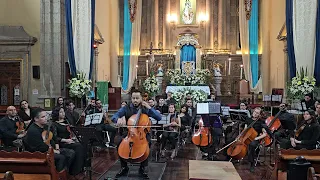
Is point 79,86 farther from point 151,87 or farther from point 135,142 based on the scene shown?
point 151,87

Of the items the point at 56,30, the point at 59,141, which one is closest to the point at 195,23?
the point at 56,30

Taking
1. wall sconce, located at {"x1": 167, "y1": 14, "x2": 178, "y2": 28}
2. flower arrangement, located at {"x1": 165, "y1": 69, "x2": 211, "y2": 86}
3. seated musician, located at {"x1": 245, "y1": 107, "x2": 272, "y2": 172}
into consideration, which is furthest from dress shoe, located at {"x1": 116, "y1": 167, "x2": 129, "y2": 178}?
wall sconce, located at {"x1": 167, "y1": 14, "x2": 178, "y2": 28}

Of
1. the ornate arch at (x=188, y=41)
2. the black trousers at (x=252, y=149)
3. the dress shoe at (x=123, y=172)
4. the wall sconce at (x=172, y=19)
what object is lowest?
the dress shoe at (x=123, y=172)

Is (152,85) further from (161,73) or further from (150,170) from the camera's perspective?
(150,170)

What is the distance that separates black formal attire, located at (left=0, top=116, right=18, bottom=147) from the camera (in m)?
6.97

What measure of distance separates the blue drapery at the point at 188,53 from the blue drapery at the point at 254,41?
3.00m

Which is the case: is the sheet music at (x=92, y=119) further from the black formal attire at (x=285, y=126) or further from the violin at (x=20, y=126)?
the black formal attire at (x=285, y=126)

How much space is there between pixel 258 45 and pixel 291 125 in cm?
1312

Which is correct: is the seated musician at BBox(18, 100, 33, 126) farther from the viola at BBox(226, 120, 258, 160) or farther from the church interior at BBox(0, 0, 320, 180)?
the viola at BBox(226, 120, 258, 160)

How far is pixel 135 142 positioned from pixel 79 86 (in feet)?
15.7

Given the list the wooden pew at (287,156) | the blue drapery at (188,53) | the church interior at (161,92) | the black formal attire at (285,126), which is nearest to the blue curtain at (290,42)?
the church interior at (161,92)

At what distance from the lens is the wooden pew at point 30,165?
508 cm

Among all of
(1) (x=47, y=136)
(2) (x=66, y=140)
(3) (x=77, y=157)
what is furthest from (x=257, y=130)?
(1) (x=47, y=136)

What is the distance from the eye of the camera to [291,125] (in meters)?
7.68
